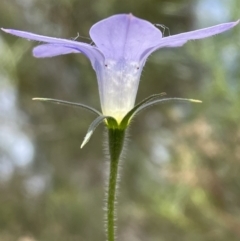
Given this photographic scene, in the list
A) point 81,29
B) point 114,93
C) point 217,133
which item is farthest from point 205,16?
point 114,93

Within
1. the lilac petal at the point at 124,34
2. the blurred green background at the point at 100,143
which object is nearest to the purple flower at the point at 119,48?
the lilac petal at the point at 124,34

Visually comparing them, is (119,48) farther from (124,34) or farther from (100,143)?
(100,143)

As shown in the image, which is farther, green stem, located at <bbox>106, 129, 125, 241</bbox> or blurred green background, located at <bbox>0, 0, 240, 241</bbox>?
blurred green background, located at <bbox>0, 0, 240, 241</bbox>

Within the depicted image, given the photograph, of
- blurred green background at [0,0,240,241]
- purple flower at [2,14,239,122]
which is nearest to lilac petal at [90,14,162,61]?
purple flower at [2,14,239,122]

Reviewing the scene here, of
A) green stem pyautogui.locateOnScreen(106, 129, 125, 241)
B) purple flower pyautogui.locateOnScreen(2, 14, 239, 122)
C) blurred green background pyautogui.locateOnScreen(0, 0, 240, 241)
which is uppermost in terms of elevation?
purple flower pyautogui.locateOnScreen(2, 14, 239, 122)

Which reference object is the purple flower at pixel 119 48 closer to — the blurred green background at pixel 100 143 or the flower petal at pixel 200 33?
the flower petal at pixel 200 33

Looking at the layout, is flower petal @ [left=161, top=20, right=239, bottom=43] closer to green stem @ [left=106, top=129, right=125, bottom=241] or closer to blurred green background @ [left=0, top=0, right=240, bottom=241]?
green stem @ [left=106, top=129, right=125, bottom=241]

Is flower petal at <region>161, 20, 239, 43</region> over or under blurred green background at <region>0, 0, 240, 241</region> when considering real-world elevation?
over
